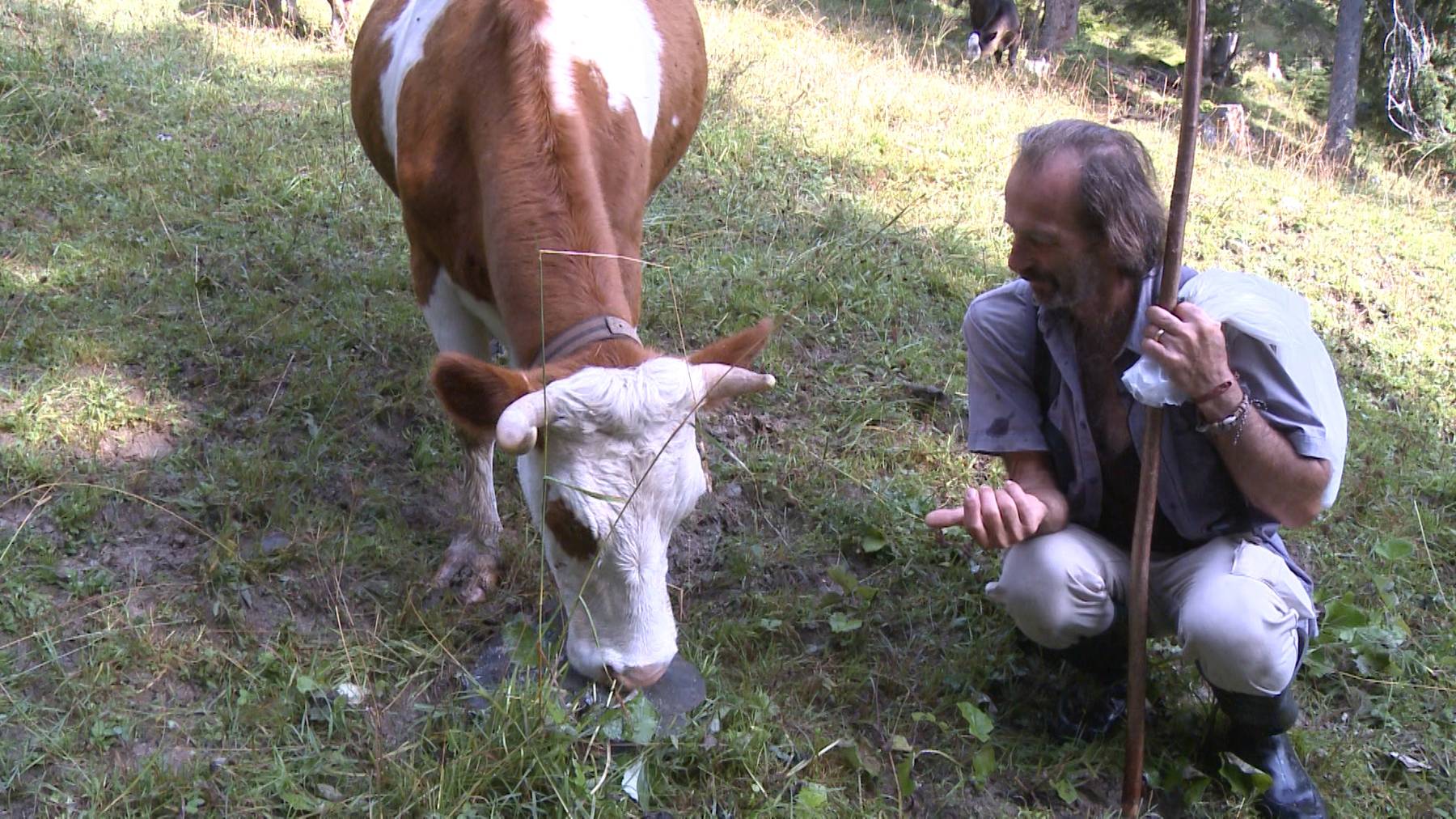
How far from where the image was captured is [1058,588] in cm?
267

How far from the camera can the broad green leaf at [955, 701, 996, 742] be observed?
2.83 metres

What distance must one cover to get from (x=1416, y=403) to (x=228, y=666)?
16.2 feet

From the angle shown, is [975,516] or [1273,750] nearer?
[975,516]

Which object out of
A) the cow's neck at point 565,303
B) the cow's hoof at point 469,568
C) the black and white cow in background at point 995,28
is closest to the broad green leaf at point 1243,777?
the cow's neck at point 565,303

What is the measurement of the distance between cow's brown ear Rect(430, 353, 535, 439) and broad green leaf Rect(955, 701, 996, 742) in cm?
140

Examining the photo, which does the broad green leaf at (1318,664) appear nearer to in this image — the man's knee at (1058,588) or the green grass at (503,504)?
the green grass at (503,504)

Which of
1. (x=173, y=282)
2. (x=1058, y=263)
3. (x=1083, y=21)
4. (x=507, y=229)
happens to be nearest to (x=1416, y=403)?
(x=1058, y=263)

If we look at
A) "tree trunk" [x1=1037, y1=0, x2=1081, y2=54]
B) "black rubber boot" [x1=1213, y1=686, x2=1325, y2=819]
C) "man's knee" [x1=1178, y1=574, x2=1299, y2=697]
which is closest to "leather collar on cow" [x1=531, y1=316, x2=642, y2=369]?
"man's knee" [x1=1178, y1=574, x2=1299, y2=697]

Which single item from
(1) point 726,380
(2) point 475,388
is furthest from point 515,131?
(1) point 726,380

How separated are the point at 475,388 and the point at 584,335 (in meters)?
0.29

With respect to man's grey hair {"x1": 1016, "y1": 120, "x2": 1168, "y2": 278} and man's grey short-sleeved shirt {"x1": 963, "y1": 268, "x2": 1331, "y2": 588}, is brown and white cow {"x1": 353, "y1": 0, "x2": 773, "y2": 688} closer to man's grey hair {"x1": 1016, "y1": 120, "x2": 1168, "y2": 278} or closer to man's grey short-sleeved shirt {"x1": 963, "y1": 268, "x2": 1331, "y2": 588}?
man's grey short-sleeved shirt {"x1": 963, "y1": 268, "x2": 1331, "y2": 588}

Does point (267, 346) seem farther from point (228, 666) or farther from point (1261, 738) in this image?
point (1261, 738)

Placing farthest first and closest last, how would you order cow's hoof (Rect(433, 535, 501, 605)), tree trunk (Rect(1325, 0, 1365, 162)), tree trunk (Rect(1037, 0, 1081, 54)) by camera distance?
tree trunk (Rect(1037, 0, 1081, 54)), tree trunk (Rect(1325, 0, 1365, 162)), cow's hoof (Rect(433, 535, 501, 605))

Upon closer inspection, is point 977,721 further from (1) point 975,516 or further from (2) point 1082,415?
(2) point 1082,415
